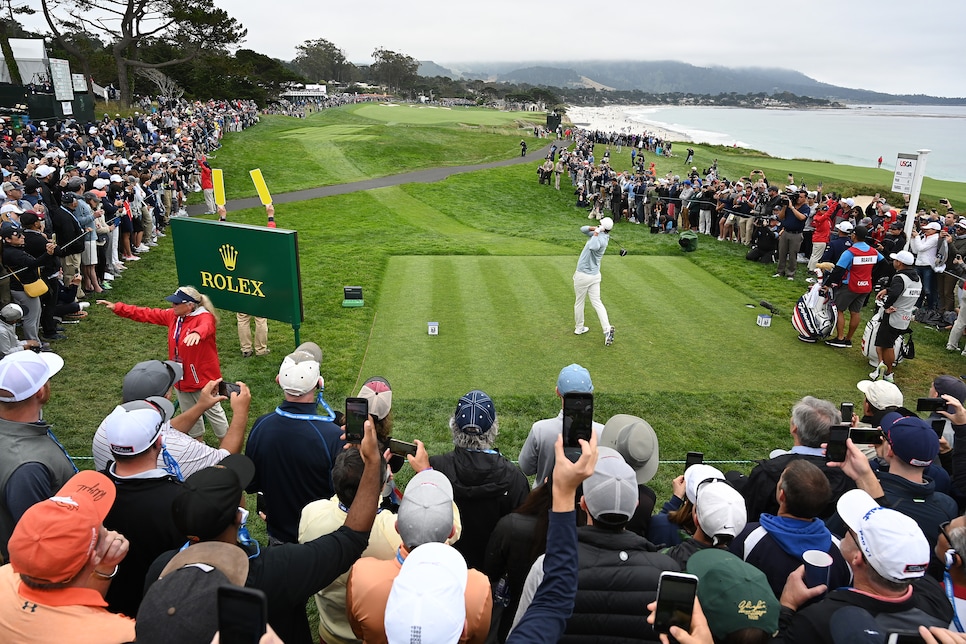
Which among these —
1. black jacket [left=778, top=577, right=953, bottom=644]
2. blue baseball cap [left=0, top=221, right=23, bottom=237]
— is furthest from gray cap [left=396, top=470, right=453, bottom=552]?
blue baseball cap [left=0, top=221, right=23, bottom=237]

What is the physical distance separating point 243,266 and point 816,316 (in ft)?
31.2

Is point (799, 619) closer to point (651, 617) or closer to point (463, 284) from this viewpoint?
point (651, 617)

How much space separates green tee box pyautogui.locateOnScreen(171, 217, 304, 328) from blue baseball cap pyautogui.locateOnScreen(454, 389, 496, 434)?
15.5ft

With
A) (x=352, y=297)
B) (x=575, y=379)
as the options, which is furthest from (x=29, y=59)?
(x=575, y=379)

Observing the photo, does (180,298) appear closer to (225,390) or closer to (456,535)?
(225,390)

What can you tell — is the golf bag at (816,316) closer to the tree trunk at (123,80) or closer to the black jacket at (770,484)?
the black jacket at (770,484)

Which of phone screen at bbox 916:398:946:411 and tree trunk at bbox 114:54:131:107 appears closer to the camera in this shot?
phone screen at bbox 916:398:946:411

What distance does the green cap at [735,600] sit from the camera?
2648 millimetres

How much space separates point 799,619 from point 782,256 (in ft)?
47.2

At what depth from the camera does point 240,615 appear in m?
1.90

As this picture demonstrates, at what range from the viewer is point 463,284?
13.4 metres

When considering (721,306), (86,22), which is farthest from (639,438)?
(86,22)

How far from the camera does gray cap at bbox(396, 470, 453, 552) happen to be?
2914 millimetres

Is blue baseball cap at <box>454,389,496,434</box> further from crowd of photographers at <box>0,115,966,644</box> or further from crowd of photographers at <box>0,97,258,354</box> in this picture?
crowd of photographers at <box>0,97,258,354</box>
